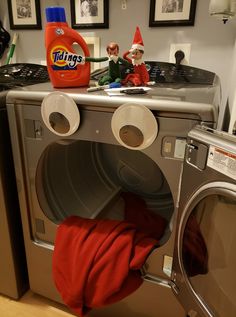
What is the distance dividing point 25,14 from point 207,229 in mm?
1470

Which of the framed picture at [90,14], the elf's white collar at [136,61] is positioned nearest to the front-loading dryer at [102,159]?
the elf's white collar at [136,61]

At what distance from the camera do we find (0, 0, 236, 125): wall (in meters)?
1.12

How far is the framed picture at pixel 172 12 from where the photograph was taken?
1.12 metres

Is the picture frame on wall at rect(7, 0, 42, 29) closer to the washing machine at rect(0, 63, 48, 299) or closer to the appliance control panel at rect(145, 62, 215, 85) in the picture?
the washing machine at rect(0, 63, 48, 299)

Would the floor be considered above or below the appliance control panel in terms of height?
below

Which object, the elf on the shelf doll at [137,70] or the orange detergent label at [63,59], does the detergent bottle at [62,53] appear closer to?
the orange detergent label at [63,59]

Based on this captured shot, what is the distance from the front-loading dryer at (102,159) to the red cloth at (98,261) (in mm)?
71

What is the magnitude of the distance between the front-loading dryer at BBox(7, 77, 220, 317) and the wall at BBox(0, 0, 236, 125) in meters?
0.37

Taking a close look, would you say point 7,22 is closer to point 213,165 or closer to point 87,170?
point 87,170

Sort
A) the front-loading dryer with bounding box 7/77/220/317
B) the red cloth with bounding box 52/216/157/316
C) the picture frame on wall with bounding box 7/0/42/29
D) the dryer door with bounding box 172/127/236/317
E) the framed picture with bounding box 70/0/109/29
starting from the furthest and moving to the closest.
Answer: the picture frame on wall with bounding box 7/0/42/29 < the framed picture with bounding box 70/0/109/29 < the red cloth with bounding box 52/216/157/316 < the front-loading dryer with bounding box 7/77/220/317 < the dryer door with bounding box 172/127/236/317

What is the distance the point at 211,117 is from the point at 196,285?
19.1 inches

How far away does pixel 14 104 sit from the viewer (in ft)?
2.67

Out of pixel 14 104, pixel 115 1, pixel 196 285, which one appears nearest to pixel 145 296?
pixel 196 285

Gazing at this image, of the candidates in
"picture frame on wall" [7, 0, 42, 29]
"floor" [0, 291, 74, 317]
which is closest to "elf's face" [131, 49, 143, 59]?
"picture frame on wall" [7, 0, 42, 29]
